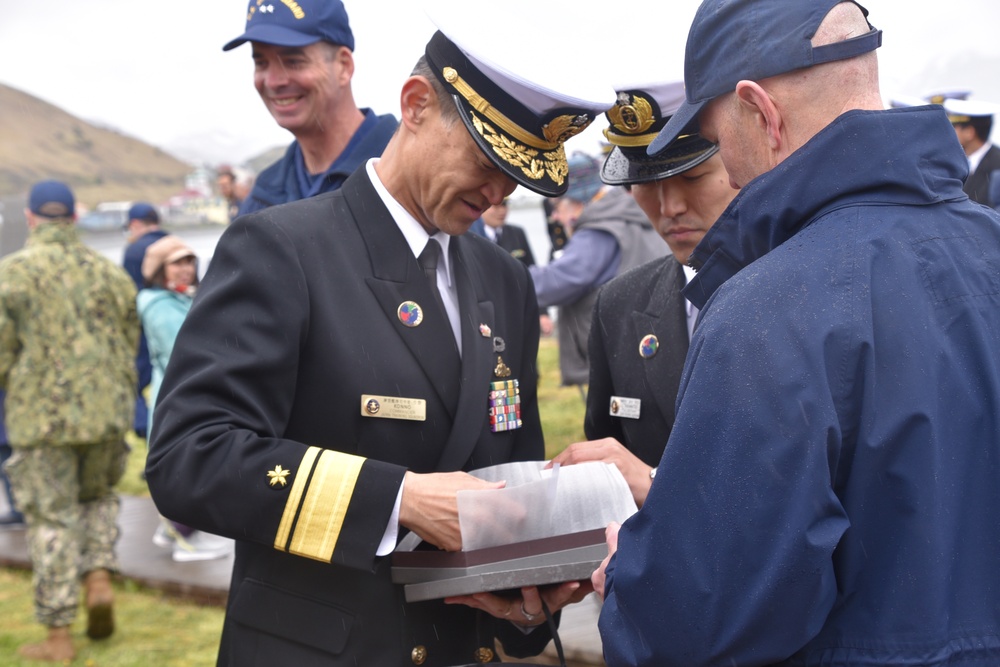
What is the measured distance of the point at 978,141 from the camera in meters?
7.29

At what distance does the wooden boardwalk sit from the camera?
4555 mm

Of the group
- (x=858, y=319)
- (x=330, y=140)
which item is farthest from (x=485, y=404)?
(x=330, y=140)

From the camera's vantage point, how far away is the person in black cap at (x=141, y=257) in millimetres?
6820

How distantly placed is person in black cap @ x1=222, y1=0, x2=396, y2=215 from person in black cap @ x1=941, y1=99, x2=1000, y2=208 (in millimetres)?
4794

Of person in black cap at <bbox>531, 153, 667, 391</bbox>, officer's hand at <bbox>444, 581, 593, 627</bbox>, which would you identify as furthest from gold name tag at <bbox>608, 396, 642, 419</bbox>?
person in black cap at <bbox>531, 153, 667, 391</bbox>

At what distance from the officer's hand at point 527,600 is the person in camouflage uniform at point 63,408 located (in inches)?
149

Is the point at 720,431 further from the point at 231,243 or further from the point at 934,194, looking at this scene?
the point at 231,243

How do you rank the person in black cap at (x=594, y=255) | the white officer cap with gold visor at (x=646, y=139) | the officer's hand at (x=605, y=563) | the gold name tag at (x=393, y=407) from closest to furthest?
1. the officer's hand at (x=605, y=563)
2. the gold name tag at (x=393, y=407)
3. the white officer cap with gold visor at (x=646, y=139)
4. the person in black cap at (x=594, y=255)

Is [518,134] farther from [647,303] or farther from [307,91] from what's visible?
[307,91]

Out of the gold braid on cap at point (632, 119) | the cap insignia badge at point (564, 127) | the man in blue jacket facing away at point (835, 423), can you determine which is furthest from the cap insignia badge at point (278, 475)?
the gold braid on cap at point (632, 119)

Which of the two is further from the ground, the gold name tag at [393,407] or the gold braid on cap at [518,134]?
the gold braid on cap at [518,134]

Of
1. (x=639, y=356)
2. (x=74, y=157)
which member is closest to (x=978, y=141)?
(x=639, y=356)

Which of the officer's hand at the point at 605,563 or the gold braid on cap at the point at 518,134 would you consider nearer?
the officer's hand at the point at 605,563

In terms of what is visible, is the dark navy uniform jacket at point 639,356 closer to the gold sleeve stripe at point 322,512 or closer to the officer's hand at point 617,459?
the officer's hand at point 617,459
